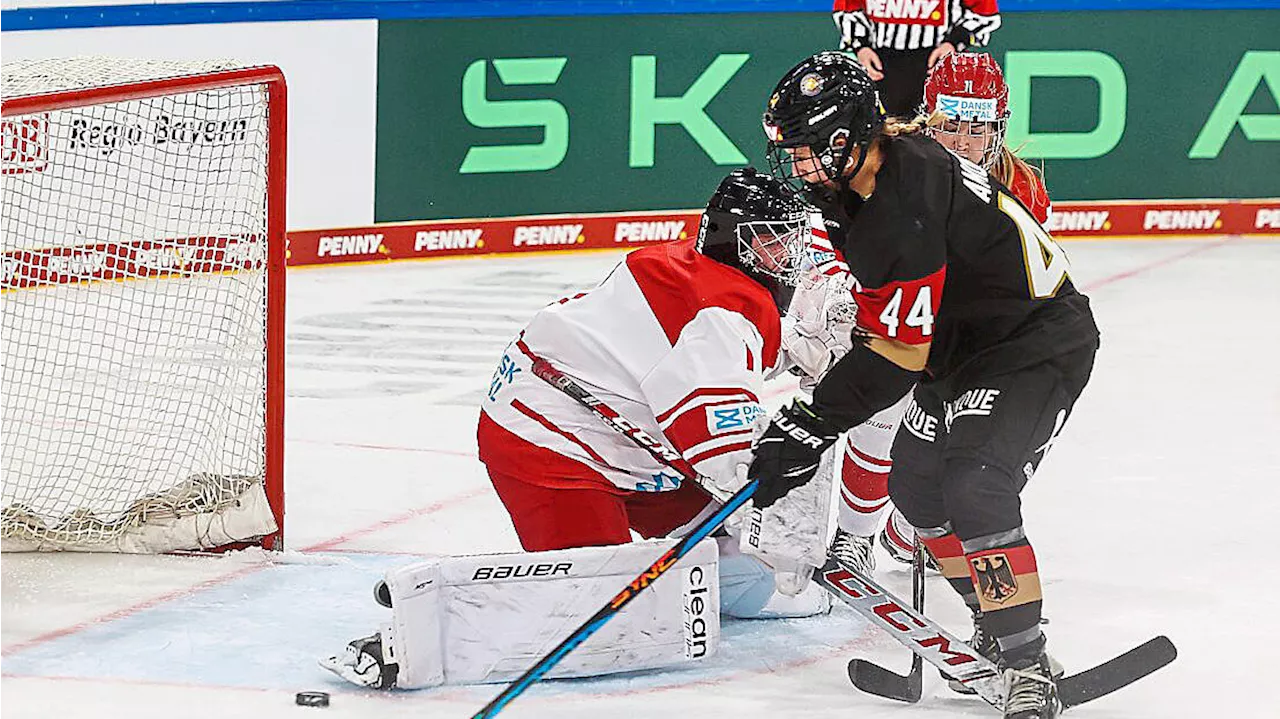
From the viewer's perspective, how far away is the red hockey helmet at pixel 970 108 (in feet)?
12.3

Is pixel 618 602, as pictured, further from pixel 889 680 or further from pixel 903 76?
pixel 903 76

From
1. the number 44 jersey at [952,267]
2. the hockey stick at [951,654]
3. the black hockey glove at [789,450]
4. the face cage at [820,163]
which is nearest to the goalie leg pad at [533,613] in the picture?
the hockey stick at [951,654]

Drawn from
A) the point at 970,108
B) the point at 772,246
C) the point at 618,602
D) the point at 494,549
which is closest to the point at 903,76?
the point at 970,108

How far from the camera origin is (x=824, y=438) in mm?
2938

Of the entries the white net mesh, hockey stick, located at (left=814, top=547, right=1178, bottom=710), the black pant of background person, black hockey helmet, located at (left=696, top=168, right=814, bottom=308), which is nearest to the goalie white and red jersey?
black hockey helmet, located at (left=696, top=168, right=814, bottom=308)

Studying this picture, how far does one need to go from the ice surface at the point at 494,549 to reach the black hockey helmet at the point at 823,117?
0.89 meters

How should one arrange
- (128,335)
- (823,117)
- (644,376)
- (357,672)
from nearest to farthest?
(823,117), (357,672), (644,376), (128,335)

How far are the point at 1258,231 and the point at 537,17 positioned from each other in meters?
3.20

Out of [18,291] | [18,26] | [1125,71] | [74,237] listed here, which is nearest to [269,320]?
[18,291]

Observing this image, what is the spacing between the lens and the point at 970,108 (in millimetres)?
3777

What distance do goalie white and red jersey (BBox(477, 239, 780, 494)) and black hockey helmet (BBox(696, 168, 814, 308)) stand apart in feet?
0.09

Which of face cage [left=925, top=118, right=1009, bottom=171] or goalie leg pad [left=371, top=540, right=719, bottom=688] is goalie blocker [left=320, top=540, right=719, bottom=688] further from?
face cage [left=925, top=118, right=1009, bottom=171]

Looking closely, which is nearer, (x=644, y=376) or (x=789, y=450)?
(x=789, y=450)

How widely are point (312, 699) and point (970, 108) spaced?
5.24 ft
